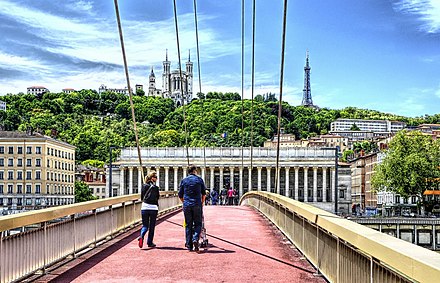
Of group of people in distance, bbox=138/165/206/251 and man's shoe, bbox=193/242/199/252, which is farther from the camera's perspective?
group of people in distance, bbox=138/165/206/251

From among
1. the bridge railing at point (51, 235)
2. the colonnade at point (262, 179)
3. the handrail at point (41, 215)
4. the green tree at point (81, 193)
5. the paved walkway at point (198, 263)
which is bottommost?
the green tree at point (81, 193)

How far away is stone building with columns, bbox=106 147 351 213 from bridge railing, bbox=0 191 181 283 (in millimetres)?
119252

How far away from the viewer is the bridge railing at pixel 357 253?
5.71m

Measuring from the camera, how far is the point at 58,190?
415ft

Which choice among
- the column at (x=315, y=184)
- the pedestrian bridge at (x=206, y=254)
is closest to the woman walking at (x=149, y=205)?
the pedestrian bridge at (x=206, y=254)

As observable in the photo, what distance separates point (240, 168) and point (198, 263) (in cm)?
12400

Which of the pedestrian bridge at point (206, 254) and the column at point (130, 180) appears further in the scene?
the column at point (130, 180)

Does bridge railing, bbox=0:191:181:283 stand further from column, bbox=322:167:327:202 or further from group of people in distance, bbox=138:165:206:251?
column, bbox=322:167:327:202

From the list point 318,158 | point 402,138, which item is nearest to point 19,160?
point 318,158

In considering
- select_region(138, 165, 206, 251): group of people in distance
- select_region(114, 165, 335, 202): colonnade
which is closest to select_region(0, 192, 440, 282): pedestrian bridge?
select_region(138, 165, 206, 251): group of people in distance

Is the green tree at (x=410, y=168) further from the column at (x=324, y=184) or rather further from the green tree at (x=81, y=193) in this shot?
the green tree at (x=81, y=193)

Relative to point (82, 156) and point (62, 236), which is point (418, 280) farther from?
point (82, 156)

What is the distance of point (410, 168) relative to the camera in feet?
296

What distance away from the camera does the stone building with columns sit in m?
137
